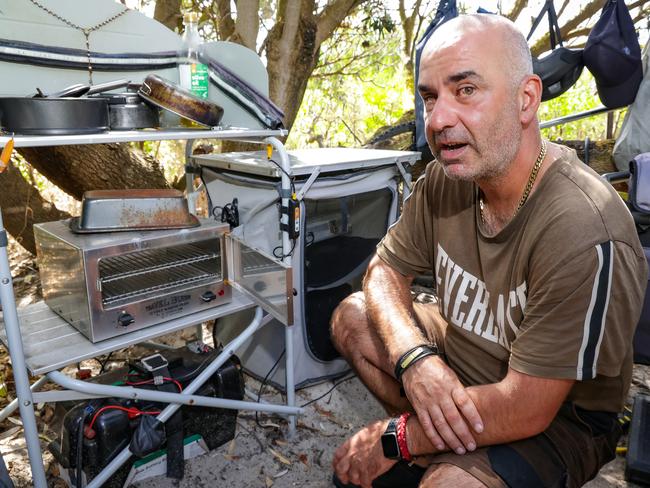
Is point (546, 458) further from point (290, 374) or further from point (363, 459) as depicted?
point (290, 374)

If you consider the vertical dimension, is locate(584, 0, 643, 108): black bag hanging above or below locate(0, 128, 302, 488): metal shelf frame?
above

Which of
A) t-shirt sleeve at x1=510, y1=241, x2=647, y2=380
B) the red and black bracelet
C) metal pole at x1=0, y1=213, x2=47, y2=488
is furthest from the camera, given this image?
the red and black bracelet

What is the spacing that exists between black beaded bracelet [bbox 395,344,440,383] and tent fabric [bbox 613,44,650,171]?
2.36m

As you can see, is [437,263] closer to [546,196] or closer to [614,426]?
[546,196]

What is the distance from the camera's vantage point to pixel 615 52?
3.19 m

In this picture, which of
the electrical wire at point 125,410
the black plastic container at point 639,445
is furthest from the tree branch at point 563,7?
the electrical wire at point 125,410

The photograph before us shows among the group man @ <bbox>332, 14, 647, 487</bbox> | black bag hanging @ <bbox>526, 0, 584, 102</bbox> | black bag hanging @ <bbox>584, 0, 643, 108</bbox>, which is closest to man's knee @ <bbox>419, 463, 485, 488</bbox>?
man @ <bbox>332, 14, 647, 487</bbox>

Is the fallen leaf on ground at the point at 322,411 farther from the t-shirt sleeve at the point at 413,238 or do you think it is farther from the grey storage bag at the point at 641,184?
the grey storage bag at the point at 641,184

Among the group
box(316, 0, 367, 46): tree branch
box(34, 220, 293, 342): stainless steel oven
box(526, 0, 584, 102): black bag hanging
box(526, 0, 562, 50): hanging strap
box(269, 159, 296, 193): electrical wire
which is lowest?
box(34, 220, 293, 342): stainless steel oven

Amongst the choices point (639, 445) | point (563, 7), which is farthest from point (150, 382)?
point (563, 7)

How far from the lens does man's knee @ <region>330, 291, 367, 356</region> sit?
7.36 feet

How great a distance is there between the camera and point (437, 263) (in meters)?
1.98

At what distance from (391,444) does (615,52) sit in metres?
2.74

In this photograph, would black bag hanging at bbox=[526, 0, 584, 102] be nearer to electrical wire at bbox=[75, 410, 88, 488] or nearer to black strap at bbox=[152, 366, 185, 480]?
black strap at bbox=[152, 366, 185, 480]
